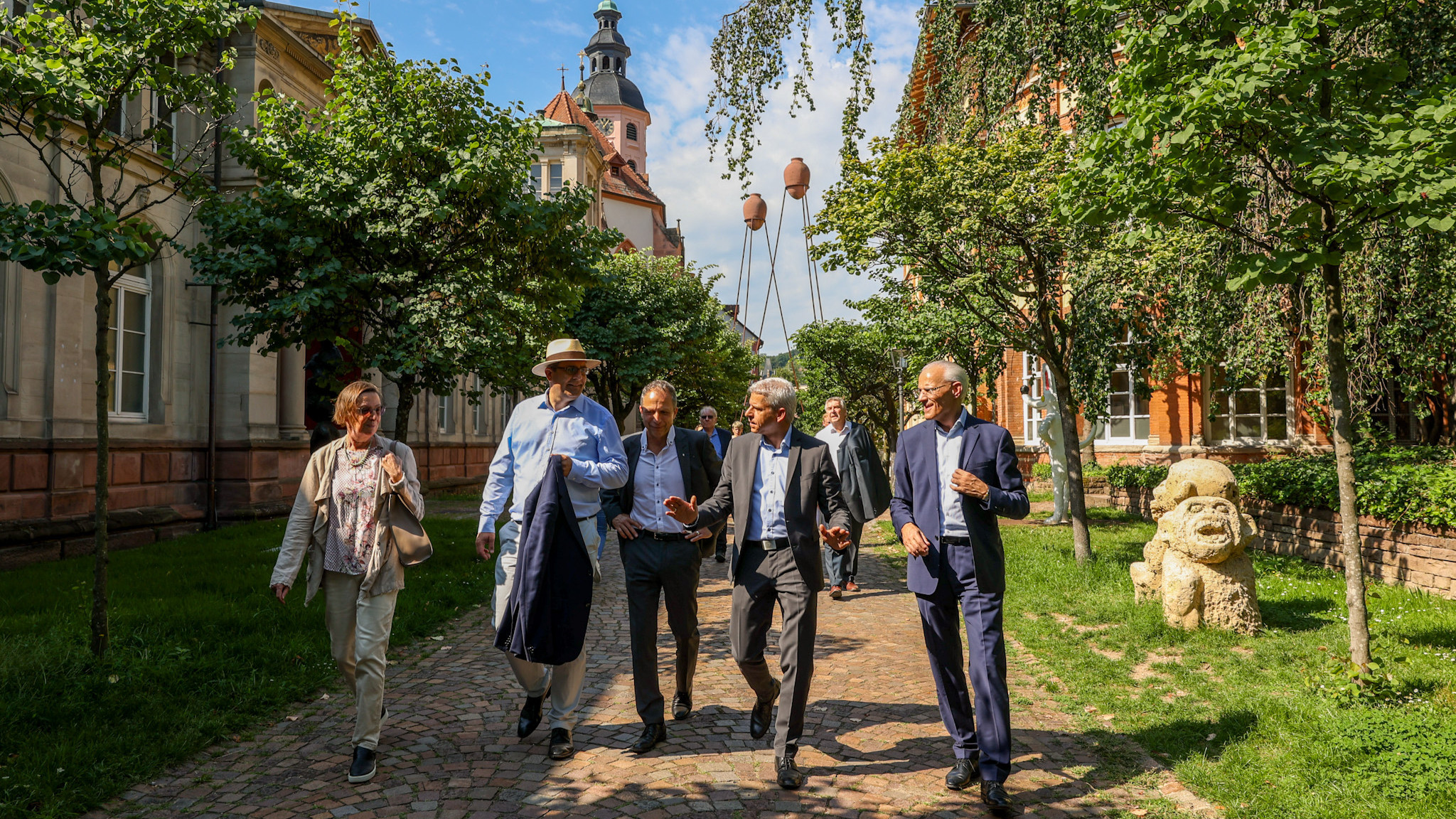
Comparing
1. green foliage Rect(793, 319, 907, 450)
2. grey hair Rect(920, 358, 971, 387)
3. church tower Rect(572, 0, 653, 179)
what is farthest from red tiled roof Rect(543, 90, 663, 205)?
grey hair Rect(920, 358, 971, 387)

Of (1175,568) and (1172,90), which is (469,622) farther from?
(1172,90)

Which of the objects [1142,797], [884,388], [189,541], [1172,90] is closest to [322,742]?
[1142,797]

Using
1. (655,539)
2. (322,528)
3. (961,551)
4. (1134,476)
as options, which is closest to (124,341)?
(322,528)

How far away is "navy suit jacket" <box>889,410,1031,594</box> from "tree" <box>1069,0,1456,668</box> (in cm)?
200

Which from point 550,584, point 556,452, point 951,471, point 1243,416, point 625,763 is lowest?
point 625,763

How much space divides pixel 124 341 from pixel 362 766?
12507 mm

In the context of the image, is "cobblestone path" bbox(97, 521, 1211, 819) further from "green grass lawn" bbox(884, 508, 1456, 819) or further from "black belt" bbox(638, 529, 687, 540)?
"black belt" bbox(638, 529, 687, 540)

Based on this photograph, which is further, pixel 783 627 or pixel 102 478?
pixel 102 478

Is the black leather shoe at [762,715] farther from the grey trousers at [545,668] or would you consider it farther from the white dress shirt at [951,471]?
the white dress shirt at [951,471]

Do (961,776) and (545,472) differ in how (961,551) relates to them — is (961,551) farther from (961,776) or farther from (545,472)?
(545,472)

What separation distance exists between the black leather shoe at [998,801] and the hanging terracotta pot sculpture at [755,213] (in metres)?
16.0

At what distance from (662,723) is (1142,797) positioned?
7.87 ft

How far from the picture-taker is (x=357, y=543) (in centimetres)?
463

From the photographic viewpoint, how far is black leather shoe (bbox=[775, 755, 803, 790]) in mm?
4375
